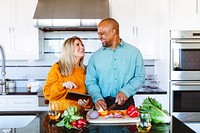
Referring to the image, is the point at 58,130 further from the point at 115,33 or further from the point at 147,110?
the point at 115,33

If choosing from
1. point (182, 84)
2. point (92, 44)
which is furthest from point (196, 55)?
point (92, 44)

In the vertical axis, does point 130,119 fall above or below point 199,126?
above

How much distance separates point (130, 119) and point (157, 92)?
189 centimetres

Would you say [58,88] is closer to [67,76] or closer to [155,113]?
[67,76]

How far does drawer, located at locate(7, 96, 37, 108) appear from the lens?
379 cm

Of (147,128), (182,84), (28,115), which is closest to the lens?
(147,128)

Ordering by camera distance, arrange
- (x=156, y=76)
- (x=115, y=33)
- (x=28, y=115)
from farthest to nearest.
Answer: (x=156, y=76), (x=115, y=33), (x=28, y=115)

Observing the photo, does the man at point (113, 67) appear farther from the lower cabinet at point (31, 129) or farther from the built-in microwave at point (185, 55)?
the built-in microwave at point (185, 55)

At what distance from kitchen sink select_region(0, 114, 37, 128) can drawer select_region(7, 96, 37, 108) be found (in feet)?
5.21

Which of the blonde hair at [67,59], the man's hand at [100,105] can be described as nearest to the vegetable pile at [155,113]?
the man's hand at [100,105]

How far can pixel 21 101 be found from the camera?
3789mm

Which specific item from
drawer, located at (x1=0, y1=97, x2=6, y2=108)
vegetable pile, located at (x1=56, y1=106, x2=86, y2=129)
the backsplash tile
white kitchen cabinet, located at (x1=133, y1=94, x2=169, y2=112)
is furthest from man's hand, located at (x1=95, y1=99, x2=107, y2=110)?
the backsplash tile

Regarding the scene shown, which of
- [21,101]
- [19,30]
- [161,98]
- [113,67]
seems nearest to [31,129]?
[113,67]

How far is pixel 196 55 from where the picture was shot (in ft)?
11.9
